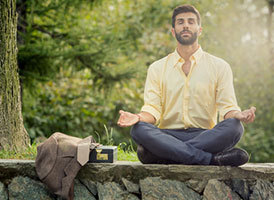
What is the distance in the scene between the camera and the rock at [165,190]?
313 cm

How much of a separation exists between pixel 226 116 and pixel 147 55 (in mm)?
5131

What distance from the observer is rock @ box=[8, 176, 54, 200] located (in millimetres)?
3244

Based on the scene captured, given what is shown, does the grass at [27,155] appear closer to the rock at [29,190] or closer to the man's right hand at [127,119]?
the rock at [29,190]

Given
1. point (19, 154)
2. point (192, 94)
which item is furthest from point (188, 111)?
point (19, 154)

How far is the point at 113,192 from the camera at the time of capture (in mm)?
3199

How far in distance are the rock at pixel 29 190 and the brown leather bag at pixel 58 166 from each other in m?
0.18

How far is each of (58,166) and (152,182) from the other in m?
0.76

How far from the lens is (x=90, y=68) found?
617 cm

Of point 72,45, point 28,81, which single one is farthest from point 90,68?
point 28,81

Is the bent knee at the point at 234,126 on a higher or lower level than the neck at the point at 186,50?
lower

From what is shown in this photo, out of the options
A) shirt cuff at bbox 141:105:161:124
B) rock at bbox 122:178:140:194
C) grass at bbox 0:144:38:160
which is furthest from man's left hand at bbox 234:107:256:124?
grass at bbox 0:144:38:160

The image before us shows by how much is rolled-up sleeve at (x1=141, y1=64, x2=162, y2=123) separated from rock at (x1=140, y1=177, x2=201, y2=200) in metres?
0.54

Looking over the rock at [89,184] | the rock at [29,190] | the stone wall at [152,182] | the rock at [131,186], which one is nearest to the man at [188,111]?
the stone wall at [152,182]

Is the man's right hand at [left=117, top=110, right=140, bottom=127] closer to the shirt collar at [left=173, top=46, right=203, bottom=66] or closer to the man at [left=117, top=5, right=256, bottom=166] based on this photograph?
the man at [left=117, top=5, right=256, bottom=166]
